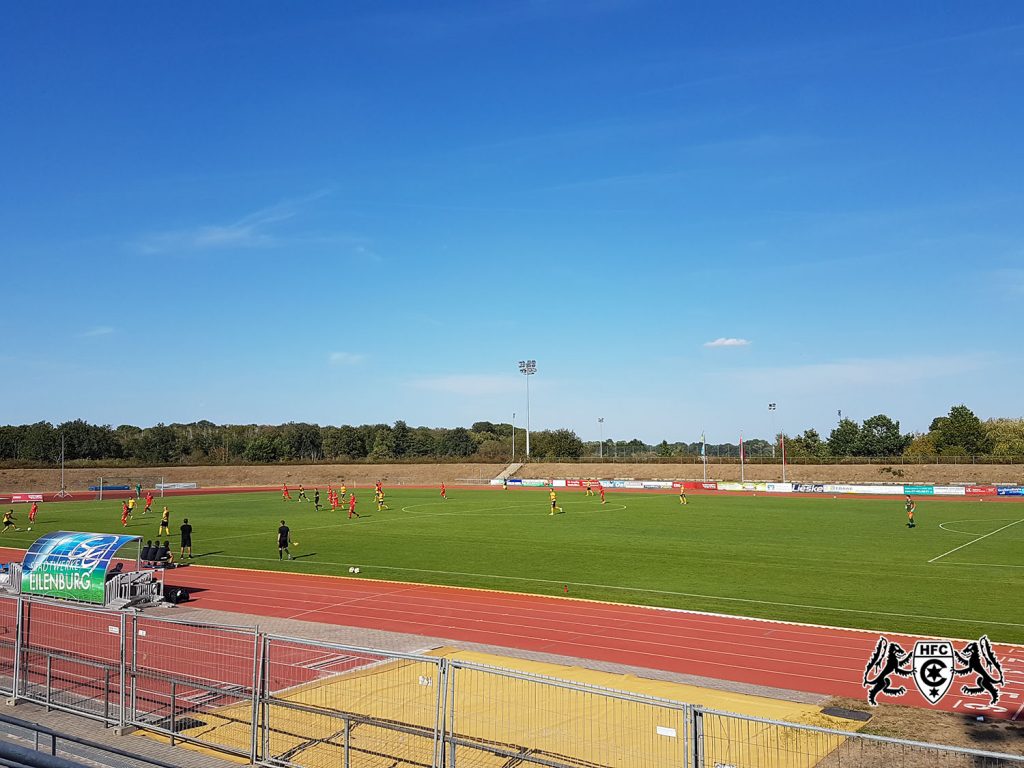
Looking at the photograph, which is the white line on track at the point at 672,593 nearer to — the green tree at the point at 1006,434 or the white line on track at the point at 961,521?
the white line on track at the point at 961,521

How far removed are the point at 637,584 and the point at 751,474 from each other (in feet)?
247

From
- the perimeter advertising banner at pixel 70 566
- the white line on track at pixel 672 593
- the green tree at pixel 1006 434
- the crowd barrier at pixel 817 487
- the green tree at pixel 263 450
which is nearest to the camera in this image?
the white line on track at pixel 672 593

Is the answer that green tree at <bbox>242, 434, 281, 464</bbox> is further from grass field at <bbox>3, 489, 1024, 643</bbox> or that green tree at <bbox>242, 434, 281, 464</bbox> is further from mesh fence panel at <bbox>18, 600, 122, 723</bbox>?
mesh fence panel at <bbox>18, 600, 122, 723</bbox>

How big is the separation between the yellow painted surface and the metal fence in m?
0.02

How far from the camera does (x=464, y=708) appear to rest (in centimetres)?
1147

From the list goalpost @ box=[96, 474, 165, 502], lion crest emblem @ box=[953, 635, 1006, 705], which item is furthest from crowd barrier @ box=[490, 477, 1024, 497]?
lion crest emblem @ box=[953, 635, 1006, 705]

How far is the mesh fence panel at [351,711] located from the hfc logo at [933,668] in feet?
20.2

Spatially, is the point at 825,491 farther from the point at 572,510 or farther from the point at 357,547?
the point at 357,547

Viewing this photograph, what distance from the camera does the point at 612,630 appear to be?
62.2 ft

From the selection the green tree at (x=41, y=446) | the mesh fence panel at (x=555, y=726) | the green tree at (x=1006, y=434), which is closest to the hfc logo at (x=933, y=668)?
the mesh fence panel at (x=555, y=726)

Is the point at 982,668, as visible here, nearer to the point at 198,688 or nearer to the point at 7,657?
the point at 198,688

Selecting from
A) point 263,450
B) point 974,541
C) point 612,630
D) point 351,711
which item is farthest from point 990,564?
point 263,450

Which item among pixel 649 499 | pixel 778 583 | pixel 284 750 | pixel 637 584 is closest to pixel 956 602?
pixel 778 583

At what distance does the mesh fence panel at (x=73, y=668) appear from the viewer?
39.1 ft
